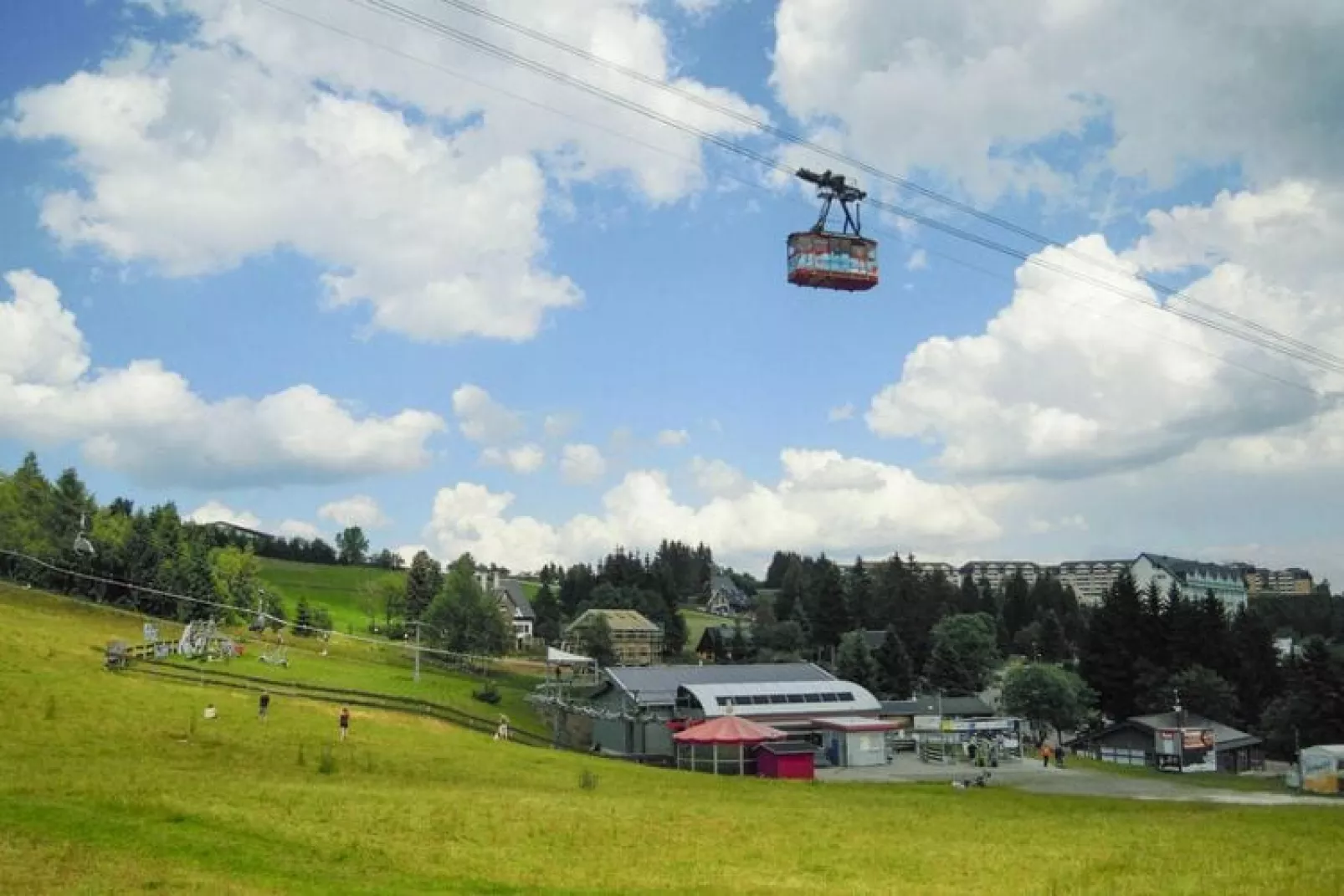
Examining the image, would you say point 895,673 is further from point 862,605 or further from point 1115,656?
point 862,605

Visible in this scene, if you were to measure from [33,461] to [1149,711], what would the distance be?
407ft

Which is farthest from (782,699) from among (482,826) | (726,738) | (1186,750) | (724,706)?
(482,826)

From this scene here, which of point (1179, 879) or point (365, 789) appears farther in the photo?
point (365, 789)

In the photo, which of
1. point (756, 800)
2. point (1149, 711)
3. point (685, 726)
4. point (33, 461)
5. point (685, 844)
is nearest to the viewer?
point (685, 844)

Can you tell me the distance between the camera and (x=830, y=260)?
44312 millimetres

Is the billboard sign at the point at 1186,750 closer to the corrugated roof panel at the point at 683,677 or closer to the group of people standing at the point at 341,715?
the corrugated roof panel at the point at 683,677

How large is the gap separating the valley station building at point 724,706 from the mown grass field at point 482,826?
24.0 metres

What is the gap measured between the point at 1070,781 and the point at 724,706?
28.0 m

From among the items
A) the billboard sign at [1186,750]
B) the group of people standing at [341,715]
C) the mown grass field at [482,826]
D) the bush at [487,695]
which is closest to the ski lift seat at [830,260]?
the mown grass field at [482,826]

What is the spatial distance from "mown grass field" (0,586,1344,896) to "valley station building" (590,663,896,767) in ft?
78.6

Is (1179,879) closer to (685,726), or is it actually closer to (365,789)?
(365,789)

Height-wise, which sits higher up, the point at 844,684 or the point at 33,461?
the point at 33,461

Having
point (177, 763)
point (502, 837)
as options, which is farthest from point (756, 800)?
point (177, 763)

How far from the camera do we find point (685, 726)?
264ft
